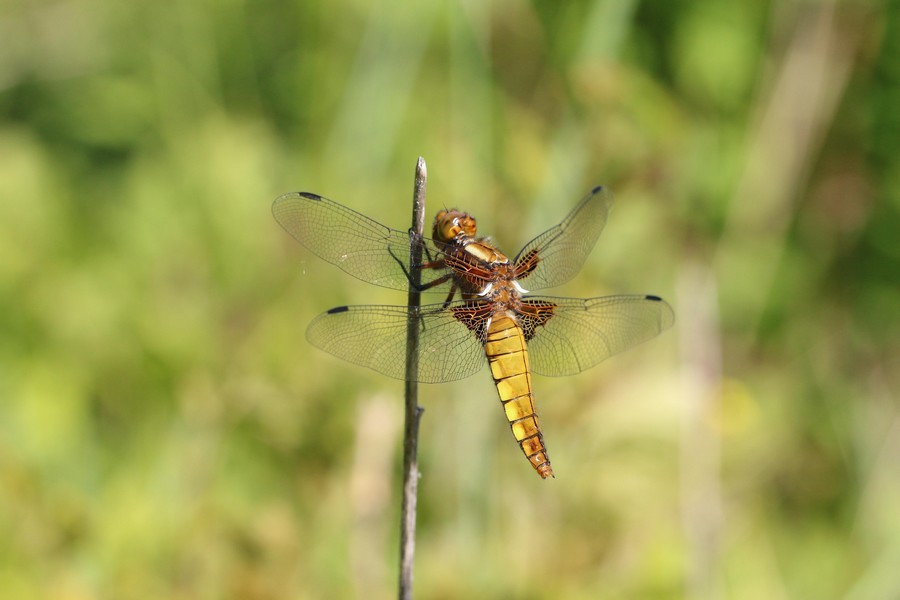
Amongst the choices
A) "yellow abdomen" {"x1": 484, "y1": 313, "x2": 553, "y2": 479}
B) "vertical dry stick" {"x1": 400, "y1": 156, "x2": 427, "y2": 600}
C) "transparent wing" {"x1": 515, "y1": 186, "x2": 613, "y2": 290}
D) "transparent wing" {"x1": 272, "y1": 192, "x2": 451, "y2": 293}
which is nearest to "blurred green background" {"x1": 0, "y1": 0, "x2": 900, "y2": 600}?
"transparent wing" {"x1": 272, "y1": 192, "x2": 451, "y2": 293}

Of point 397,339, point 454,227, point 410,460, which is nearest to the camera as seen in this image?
point 410,460

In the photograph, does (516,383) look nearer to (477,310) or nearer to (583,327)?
(477,310)

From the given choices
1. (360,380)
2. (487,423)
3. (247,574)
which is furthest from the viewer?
(360,380)

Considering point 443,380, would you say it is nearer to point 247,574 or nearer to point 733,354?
point 247,574

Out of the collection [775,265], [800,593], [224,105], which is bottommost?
[800,593]

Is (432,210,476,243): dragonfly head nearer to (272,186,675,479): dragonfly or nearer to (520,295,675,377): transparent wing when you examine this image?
A: (272,186,675,479): dragonfly

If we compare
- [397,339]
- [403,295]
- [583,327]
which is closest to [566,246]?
[583,327]

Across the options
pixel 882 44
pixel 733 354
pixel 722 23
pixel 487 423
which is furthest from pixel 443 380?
pixel 882 44
